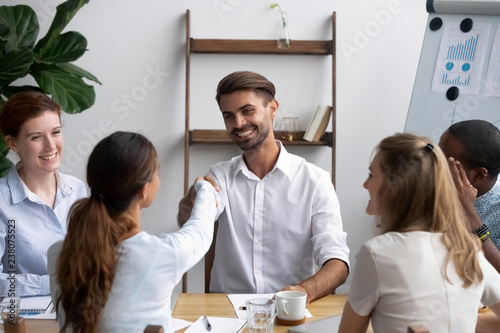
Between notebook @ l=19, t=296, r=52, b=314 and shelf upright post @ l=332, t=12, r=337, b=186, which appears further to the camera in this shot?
shelf upright post @ l=332, t=12, r=337, b=186

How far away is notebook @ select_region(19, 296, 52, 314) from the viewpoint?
1693mm

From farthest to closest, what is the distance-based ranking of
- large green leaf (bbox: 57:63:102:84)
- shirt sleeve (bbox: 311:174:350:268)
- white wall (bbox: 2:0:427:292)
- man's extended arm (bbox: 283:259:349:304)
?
white wall (bbox: 2:0:427:292) → large green leaf (bbox: 57:63:102:84) → shirt sleeve (bbox: 311:174:350:268) → man's extended arm (bbox: 283:259:349:304)

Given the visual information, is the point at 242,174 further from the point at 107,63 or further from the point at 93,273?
the point at 107,63

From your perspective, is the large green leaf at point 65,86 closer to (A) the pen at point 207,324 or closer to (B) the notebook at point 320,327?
(A) the pen at point 207,324

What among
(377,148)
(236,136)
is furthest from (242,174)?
(377,148)

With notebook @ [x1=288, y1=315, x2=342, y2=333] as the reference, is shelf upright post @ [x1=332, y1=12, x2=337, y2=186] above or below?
above

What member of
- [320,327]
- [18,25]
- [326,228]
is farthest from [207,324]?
[18,25]

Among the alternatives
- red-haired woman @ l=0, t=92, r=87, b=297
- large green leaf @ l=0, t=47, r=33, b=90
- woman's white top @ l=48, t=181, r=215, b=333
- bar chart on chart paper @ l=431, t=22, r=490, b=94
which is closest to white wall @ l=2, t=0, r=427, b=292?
bar chart on chart paper @ l=431, t=22, r=490, b=94

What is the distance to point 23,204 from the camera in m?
2.14

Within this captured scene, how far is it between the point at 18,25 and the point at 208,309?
2.20m

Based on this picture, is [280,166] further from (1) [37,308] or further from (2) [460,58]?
(2) [460,58]

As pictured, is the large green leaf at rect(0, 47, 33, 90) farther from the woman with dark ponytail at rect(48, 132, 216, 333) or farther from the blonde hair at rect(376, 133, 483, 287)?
the blonde hair at rect(376, 133, 483, 287)

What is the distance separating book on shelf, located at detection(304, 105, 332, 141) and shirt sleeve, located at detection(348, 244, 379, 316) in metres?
2.32

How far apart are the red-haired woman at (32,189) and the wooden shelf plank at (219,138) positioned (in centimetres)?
132
